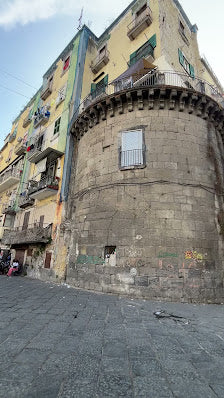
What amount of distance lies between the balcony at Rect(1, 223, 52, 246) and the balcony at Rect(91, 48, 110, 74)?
13.2m

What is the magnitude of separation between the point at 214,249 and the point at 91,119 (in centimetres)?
927

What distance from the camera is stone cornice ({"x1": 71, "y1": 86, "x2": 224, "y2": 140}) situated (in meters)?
9.33

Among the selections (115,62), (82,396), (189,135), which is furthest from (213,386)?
(115,62)

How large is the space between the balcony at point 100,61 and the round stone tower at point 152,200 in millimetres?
7201

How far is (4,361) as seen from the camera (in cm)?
246

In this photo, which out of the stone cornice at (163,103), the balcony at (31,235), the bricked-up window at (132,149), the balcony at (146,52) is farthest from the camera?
the balcony at (31,235)

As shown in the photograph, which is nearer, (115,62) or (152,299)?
(152,299)

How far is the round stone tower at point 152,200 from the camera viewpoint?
7406 millimetres

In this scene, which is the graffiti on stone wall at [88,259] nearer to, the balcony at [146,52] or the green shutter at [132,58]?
the balcony at [146,52]

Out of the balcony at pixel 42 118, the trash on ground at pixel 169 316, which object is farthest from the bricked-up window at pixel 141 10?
the trash on ground at pixel 169 316

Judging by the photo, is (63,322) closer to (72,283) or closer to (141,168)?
(72,283)

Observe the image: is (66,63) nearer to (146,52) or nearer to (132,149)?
(146,52)

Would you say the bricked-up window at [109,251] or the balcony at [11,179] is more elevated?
the balcony at [11,179]

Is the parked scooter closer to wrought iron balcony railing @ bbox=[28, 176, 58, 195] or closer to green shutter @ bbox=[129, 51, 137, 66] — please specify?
wrought iron balcony railing @ bbox=[28, 176, 58, 195]
